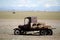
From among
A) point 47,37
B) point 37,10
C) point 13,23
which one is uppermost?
point 37,10

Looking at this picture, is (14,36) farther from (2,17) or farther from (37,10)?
(37,10)

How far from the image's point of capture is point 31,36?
8.17 feet

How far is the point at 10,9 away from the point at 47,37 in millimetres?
602

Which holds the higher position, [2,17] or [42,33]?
[2,17]

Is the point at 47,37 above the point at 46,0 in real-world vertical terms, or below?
below

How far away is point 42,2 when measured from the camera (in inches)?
99.7

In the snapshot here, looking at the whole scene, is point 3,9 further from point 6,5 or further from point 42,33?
point 42,33

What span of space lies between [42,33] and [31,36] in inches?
5.9

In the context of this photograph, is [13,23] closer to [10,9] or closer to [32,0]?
[10,9]

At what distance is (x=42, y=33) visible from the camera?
2518 mm

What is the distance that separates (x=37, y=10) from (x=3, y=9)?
45 centimetres

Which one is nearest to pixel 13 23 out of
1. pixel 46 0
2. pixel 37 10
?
pixel 37 10

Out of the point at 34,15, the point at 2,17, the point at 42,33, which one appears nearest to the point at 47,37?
the point at 42,33

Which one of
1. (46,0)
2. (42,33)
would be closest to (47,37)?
(42,33)
